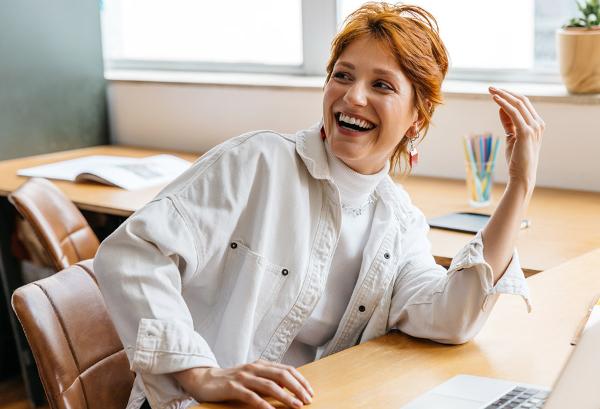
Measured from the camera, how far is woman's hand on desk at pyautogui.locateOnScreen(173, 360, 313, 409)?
3.99 ft

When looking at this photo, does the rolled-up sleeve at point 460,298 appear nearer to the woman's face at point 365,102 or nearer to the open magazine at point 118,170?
the woman's face at point 365,102

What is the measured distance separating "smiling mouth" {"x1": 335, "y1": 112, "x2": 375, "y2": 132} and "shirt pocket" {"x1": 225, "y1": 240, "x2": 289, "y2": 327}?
0.84 ft

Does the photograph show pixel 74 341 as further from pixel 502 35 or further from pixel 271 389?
pixel 502 35

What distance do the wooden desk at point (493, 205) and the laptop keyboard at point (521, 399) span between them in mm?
667

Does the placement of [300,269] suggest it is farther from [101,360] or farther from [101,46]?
[101,46]

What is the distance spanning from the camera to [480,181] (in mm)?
2479

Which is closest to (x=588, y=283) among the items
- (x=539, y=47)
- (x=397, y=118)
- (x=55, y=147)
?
(x=397, y=118)

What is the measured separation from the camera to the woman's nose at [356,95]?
1.51m

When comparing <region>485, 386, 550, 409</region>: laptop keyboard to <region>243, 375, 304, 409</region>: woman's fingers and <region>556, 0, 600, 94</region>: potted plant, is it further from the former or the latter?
<region>556, 0, 600, 94</region>: potted plant

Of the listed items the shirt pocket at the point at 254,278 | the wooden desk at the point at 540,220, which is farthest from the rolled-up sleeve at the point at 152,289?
the wooden desk at the point at 540,220

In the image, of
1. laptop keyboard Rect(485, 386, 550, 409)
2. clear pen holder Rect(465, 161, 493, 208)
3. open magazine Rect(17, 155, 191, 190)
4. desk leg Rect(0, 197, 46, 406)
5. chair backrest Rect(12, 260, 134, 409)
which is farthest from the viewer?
desk leg Rect(0, 197, 46, 406)

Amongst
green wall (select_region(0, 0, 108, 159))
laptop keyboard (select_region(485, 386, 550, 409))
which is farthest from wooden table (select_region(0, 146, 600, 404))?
laptop keyboard (select_region(485, 386, 550, 409))

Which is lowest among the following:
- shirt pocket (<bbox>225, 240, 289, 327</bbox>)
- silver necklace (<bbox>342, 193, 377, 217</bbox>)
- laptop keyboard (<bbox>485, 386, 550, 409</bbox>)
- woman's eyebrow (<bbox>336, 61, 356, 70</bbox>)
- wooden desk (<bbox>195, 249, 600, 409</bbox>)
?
wooden desk (<bbox>195, 249, 600, 409</bbox>)

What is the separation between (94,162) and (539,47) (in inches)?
59.5
